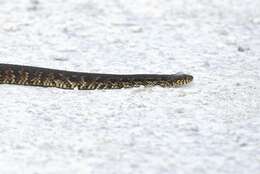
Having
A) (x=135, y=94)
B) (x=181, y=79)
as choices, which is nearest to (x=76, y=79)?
(x=135, y=94)

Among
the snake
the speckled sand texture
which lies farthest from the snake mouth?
the speckled sand texture

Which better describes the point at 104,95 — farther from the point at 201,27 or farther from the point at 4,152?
the point at 201,27

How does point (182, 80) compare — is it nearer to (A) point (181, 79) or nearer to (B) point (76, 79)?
(A) point (181, 79)

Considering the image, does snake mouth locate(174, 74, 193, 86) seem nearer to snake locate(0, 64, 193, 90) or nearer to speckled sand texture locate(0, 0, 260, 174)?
snake locate(0, 64, 193, 90)

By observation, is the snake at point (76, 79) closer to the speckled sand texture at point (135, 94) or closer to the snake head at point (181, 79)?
the snake head at point (181, 79)

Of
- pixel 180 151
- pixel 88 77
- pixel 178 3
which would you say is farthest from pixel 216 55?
pixel 180 151

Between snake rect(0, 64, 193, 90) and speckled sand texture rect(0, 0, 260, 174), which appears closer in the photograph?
speckled sand texture rect(0, 0, 260, 174)
